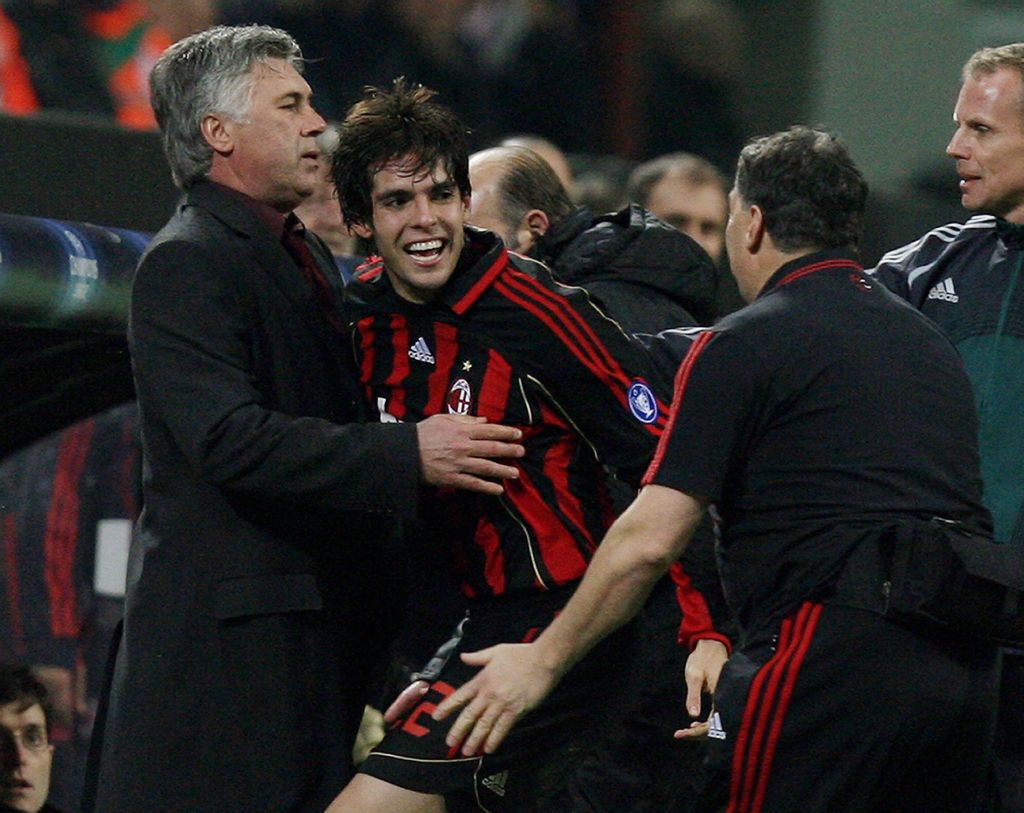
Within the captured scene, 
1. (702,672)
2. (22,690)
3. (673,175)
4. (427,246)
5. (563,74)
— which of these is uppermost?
(563,74)

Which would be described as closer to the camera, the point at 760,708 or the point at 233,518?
the point at 760,708


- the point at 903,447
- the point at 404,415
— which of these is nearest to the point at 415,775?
the point at 404,415

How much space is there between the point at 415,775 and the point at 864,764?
0.74 metres

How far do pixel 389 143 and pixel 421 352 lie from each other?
366mm

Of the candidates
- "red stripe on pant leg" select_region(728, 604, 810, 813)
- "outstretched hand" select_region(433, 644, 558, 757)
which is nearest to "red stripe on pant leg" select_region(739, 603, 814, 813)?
"red stripe on pant leg" select_region(728, 604, 810, 813)

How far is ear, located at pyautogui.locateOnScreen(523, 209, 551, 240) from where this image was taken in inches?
170

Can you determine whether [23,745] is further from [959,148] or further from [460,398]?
[959,148]

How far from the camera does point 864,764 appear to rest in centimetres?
311

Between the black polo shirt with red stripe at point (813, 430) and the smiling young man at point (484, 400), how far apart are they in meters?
0.31

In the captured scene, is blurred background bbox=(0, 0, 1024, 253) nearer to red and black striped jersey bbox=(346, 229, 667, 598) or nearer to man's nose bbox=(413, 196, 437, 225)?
man's nose bbox=(413, 196, 437, 225)

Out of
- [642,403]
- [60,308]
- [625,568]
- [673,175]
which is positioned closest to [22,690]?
[60,308]

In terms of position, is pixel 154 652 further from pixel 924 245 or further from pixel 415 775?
pixel 924 245

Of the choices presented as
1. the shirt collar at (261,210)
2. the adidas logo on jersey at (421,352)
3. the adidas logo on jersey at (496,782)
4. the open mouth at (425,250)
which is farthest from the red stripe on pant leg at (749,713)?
the shirt collar at (261,210)

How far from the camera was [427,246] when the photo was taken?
11.3 ft
